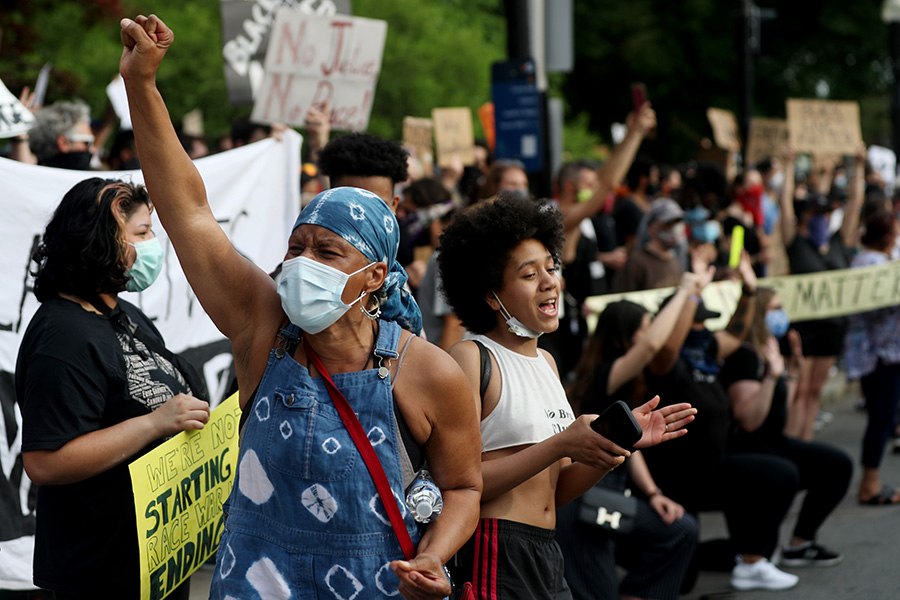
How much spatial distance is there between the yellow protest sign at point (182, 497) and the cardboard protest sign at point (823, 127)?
1060 centimetres

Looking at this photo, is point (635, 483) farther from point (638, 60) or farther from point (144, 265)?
point (638, 60)

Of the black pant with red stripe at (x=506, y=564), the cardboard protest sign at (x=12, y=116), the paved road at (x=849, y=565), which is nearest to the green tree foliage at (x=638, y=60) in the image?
the paved road at (x=849, y=565)

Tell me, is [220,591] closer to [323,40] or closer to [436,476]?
[436,476]

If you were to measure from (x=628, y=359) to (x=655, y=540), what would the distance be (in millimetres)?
783

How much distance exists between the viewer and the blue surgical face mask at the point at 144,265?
389 centimetres

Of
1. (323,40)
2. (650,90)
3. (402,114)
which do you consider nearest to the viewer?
(323,40)

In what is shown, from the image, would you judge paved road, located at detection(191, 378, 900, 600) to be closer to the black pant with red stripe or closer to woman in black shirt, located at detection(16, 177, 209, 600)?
woman in black shirt, located at detection(16, 177, 209, 600)

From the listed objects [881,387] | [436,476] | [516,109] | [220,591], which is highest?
[516,109]

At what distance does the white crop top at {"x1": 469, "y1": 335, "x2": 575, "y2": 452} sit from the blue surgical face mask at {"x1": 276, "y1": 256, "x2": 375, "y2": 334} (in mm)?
898

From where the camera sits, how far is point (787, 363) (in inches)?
366

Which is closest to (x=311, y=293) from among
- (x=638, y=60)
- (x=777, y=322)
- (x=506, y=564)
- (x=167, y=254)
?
(x=506, y=564)

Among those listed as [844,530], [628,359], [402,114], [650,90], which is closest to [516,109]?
[844,530]

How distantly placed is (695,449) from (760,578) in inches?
38.0

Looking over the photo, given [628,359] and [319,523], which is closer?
[319,523]
